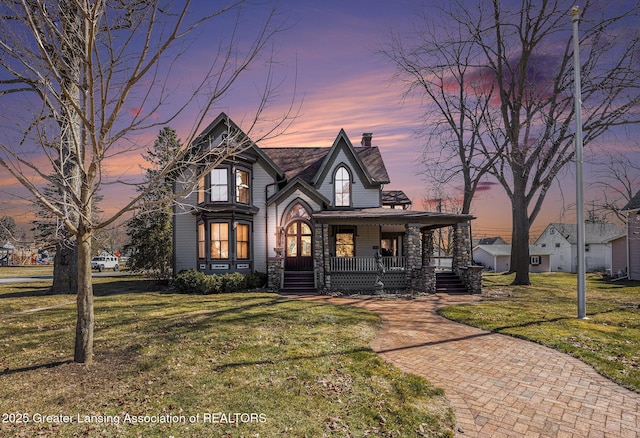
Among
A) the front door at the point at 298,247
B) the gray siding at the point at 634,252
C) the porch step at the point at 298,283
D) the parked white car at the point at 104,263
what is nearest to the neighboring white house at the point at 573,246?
the gray siding at the point at 634,252

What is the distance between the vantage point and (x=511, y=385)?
19.7 feet

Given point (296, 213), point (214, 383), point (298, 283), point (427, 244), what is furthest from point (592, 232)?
point (214, 383)

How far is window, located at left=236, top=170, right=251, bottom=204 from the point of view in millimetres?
20328

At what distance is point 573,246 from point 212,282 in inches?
1856

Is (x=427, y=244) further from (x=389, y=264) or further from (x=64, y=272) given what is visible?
(x=64, y=272)

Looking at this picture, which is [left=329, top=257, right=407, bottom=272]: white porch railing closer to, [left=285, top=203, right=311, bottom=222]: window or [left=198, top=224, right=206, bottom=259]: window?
[left=285, top=203, right=311, bottom=222]: window

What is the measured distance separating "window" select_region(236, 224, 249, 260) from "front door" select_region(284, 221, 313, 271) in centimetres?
240

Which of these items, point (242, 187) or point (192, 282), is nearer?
point (192, 282)

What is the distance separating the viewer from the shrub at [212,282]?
17.9m

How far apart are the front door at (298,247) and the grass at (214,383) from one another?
1107 centimetres

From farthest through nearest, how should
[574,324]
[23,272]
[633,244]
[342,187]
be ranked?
1. [23,272]
2. [633,244]
3. [342,187]
4. [574,324]

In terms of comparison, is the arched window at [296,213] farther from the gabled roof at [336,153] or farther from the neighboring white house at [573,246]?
the neighboring white house at [573,246]

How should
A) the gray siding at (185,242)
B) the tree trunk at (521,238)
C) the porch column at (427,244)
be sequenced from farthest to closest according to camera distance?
the porch column at (427,244) → the tree trunk at (521,238) → the gray siding at (185,242)

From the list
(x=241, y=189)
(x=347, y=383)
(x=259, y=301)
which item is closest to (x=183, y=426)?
(x=347, y=383)
